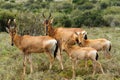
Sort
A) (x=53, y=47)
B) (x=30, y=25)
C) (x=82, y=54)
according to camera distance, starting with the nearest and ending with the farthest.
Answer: (x=82, y=54), (x=53, y=47), (x=30, y=25)

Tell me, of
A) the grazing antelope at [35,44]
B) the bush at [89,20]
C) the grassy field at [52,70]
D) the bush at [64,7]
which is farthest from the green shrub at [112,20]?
the grazing antelope at [35,44]

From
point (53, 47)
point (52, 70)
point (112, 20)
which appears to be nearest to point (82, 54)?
point (53, 47)

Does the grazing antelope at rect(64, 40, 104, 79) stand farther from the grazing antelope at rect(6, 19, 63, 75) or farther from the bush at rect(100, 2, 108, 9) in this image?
the bush at rect(100, 2, 108, 9)

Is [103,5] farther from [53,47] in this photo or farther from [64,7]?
[53,47]

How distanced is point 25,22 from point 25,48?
1291 centimetres

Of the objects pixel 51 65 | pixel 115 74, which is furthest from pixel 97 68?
pixel 51 65

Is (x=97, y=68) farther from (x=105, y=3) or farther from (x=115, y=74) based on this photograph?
(x=105, y=3)

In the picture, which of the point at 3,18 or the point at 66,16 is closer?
the point at 3,18

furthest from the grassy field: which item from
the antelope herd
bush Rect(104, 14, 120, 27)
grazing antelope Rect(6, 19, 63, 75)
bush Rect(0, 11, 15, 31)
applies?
bush Rect(104, 14, 120, 27)

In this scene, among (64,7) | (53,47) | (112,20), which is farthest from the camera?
(64,7)

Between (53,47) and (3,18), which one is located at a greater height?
(53,47)

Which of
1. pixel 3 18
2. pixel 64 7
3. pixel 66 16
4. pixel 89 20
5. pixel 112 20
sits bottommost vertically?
pixel 64 7

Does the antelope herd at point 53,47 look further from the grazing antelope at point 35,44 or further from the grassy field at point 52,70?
the grassy field at point 52,70

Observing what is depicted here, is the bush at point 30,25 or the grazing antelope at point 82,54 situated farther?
the bush at point 30,25
